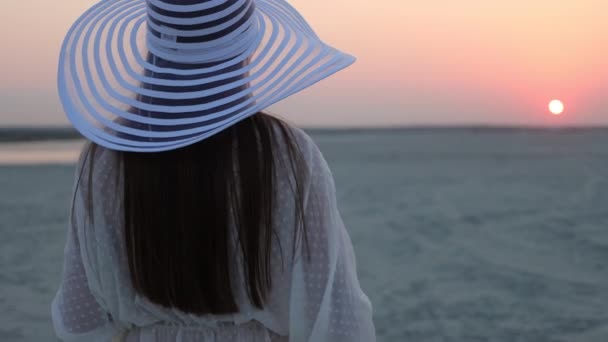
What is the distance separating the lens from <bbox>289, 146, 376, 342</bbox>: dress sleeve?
1.34m

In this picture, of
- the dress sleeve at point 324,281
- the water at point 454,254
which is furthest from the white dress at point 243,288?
the water at point 454,254

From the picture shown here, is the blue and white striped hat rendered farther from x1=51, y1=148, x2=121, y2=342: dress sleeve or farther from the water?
the water

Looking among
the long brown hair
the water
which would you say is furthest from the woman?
the water

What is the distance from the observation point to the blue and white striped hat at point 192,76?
1261 mm

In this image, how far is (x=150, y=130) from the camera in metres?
1.29

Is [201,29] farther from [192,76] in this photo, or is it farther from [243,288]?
[243,288]

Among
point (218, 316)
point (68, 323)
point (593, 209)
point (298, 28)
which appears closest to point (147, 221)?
point (218, 316)

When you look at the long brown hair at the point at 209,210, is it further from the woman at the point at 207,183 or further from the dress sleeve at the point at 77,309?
the dress sleeve at the point at 77,309

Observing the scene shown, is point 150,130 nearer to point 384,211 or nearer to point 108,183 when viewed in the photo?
point 108,183

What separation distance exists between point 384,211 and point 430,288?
2.61 metres

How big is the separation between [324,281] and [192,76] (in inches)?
16.2

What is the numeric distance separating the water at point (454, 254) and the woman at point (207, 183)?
247 cm

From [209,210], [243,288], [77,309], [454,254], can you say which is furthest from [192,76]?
[454,254]

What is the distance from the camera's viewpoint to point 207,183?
1.27m
